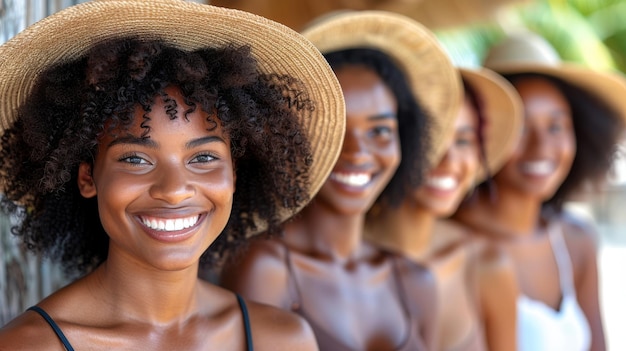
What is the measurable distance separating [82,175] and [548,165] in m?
2.50

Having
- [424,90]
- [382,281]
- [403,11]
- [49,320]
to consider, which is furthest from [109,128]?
[403,11]

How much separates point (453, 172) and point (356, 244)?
2.52 feet

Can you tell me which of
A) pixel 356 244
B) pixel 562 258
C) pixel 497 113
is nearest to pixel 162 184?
pixel 356 244

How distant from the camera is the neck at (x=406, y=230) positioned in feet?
11.7

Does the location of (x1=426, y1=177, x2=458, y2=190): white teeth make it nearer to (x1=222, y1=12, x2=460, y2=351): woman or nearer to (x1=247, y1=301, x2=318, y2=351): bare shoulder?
(x1=222, y1=12, x2=460, y2=351): woman

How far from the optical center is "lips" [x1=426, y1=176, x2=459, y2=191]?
140 inches

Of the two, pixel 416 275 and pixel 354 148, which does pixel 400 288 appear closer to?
pixel 416 275

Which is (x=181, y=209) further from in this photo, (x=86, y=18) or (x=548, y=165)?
(x=548, y=165)

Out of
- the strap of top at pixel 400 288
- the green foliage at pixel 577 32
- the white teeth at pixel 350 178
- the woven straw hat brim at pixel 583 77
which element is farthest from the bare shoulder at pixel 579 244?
the green foliage at pixel 577 32

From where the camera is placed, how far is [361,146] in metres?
2.81

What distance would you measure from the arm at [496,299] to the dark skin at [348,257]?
70cm

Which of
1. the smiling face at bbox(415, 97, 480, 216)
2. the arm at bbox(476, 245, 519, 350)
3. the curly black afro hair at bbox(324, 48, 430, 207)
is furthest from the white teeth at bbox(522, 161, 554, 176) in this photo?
the curly black afro hair at bbox(324, 48, 430, 207)

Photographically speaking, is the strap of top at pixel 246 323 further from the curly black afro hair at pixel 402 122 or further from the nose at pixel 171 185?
the curly black afro hair at pixel 402 122

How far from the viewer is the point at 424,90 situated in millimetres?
3359
